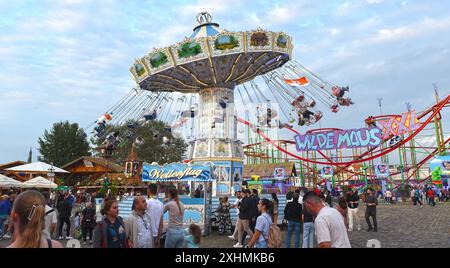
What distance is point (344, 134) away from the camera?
16.3m

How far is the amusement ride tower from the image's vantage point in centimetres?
1878

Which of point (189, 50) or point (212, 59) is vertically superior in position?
point (189, 50)

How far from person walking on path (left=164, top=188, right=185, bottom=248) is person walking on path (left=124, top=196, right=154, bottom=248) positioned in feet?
1.06

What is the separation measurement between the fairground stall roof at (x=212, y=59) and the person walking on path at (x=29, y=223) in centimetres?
1693

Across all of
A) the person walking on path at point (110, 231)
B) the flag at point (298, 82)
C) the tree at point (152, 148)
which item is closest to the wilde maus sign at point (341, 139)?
the flag at point (298, 82)

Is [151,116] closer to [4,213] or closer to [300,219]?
[4,213]

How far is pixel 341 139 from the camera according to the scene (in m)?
16.4

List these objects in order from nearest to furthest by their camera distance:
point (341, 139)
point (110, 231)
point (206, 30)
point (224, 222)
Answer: point (110, 231), point (224, 222), point (341, 139), point (206, 30)

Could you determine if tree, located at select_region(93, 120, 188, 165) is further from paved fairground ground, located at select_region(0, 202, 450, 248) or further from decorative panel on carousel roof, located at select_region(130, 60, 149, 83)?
paved fairground ground, located at select_region(0, 202, 450, 248)

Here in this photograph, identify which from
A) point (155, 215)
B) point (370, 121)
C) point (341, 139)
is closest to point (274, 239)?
point (155, 215)

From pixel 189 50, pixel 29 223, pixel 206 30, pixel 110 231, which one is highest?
pixel 206 30

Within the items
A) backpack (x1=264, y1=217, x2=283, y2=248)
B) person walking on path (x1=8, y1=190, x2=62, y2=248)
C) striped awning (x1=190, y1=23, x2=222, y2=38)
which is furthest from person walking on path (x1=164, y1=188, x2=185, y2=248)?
striped awning (x1=190, y1=23, x2=222, y2=38)

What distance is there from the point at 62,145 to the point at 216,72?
34.3 meters
